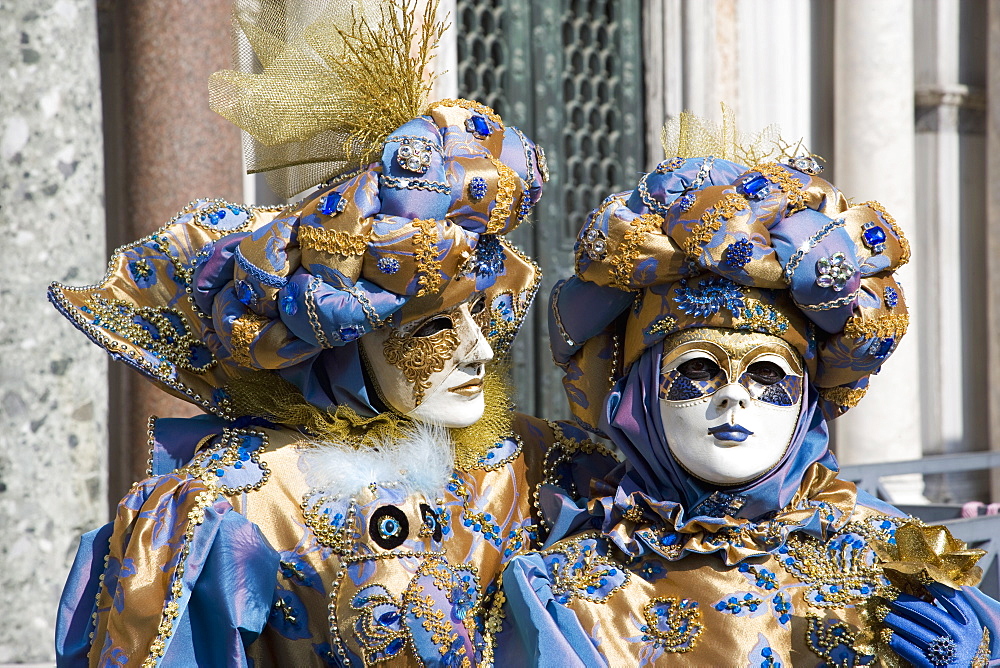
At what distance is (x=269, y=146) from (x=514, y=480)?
2.83ft

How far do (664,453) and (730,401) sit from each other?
0.59 feet

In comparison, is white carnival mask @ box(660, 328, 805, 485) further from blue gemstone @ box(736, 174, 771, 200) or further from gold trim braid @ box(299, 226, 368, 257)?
gold trim braid @ box(299, 226, 368, 257)

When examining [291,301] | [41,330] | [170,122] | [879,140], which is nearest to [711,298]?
[291,301]

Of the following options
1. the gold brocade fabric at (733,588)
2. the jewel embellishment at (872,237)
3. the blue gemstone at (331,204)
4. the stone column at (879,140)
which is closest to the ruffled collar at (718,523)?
the gold brocade fabric at (733,588)

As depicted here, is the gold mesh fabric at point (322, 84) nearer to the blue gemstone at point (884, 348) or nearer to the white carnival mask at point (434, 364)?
the white carnival mask at point (434, 364)

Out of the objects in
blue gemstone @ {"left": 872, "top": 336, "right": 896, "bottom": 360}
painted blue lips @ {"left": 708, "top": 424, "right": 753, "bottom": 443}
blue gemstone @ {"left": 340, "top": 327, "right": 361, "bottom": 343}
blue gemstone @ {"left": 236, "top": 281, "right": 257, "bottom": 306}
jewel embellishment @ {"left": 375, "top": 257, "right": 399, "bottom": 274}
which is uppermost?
jewel embellishment @ {"left": 375, "top": 257, "right": 399, "bottom": 274}

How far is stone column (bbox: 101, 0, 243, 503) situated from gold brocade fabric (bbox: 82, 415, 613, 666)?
155 cm

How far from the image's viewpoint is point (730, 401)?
2207 millimetres

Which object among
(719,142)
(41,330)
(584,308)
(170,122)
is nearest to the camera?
(584,308)

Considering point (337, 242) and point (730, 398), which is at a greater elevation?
point (337, 242)

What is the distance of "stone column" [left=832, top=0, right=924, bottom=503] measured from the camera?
573 centimetres

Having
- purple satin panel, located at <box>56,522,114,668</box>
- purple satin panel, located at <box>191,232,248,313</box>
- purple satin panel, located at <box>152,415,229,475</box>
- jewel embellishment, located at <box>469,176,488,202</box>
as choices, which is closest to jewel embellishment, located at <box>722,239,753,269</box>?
jewel embellishment, located at <box>469,176,488,202</box>

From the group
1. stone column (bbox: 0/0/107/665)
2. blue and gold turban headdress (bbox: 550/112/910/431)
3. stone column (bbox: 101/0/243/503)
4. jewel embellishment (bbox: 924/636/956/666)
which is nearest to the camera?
jewel embellishment (bbox: 924/636/956/666)

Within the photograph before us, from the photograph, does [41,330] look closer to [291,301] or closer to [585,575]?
[291,301]
